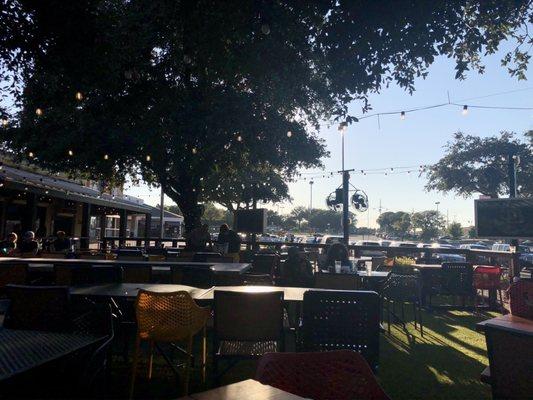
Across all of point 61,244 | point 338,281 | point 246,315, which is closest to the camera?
point 246,315

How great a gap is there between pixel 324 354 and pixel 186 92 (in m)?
10.0

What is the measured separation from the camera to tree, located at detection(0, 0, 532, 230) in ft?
17.6

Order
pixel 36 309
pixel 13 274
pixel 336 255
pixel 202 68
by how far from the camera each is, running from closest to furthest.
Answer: pixel 36 309
pixel 13 274
pixel 202 68
pixel 336 255

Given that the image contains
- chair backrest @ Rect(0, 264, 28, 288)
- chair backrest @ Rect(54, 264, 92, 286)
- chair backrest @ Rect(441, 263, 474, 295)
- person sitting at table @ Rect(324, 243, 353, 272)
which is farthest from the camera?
chair backrest @ Rect(441, 263, 474, 295)

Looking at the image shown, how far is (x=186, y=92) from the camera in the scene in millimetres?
10609

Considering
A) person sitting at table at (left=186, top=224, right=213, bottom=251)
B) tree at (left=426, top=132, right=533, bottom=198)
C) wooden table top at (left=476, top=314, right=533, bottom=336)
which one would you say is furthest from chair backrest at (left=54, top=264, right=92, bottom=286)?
tree at (left=426, top=132, right=533, bottom=198)

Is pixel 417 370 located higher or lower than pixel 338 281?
lower

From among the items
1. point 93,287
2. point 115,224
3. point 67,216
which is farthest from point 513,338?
point 115,224

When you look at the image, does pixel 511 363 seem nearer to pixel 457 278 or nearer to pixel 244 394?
A: pixel 244 394

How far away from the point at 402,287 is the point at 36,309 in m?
5.18

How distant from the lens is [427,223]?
6719 centimetres

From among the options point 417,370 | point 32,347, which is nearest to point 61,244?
point 32,347

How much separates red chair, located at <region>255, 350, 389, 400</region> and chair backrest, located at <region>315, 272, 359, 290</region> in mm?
3614

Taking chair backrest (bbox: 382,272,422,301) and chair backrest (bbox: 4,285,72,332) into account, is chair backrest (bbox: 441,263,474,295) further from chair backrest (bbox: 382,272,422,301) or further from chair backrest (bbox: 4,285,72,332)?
chair backrest (bbox: 4,285,72,332)
